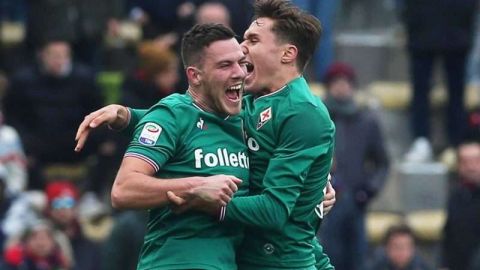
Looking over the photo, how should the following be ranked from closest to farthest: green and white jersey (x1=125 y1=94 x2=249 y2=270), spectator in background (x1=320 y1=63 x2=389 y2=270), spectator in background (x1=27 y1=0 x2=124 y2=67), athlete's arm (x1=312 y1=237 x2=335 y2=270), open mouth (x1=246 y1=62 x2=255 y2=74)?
green and white jersey (x1=125 y1=94 x2=249 y2=270)
open mouth (x1=246 y1=62 x2=255 y2=74)
athlete's arm (x1=312 y1=237 x2=335 y2=270)
spectator in background (x1=320 y1=63 x2=389 y2=270)
spectator in background (x1=27 y1=0 x2=124 y2=67)

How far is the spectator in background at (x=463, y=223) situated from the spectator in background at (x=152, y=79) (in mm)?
2407

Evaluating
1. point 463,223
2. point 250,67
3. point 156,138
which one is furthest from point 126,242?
point 156,138

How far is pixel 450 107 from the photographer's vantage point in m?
15.0

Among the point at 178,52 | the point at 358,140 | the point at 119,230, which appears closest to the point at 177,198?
the point at 119,230

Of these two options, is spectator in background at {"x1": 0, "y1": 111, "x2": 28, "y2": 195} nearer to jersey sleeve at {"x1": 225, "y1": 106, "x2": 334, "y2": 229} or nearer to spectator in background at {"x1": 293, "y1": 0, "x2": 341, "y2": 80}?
spectator in background at {"x1": 293, "y1": 0, "x2": 341, "y2": 80}

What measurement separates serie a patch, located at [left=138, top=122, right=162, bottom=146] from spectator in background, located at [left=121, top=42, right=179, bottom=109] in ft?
21.2

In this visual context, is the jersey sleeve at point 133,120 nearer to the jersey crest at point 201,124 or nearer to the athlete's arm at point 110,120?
the athlete's arm at point 110,120

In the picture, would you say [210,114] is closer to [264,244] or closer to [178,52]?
[264,244]

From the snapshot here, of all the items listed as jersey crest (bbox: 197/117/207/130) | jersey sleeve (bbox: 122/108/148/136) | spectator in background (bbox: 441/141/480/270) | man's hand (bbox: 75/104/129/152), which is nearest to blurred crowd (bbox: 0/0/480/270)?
spectator in background (bbox: 441/141/480/270)

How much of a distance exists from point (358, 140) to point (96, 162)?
2.32m

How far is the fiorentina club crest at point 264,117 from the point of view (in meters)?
7.36

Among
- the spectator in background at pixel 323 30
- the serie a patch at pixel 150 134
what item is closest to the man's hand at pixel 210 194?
the serie a patch at pixel 150 134

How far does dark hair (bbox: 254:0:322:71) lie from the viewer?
24.3 ft

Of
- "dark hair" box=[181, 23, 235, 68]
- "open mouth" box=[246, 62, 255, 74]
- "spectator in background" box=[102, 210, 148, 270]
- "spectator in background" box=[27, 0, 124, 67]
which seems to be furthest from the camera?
"spectator in background" box=[27, 0, 124, 67]
